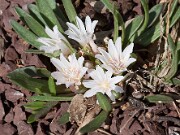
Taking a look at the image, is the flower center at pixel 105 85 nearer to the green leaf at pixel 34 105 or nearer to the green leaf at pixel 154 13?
the green leaf at pixel 34 105

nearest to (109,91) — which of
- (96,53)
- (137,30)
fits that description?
(96,53)

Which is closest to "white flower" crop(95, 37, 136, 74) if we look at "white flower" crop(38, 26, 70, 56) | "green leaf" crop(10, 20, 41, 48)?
"white flower" crop(38, 26, 70, 56)

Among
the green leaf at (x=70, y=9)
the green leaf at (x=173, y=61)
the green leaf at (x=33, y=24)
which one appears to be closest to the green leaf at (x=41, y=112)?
the green leaf at (x=33, y=24)

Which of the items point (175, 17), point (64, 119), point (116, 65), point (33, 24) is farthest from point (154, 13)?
point (64, 119)

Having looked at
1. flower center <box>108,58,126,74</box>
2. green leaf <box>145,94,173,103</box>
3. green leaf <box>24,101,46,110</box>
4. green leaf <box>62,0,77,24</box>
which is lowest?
green leaf <box>145,94,173,103</box>

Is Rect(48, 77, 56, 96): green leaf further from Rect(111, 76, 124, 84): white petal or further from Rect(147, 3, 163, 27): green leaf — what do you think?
Rect(147, 3, 163, 27): green leaf

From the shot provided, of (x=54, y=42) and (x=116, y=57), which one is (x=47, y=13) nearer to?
(x=54, y=42)
